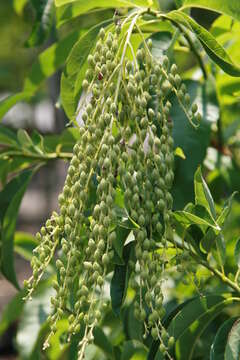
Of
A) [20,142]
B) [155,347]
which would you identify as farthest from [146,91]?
[20,142]

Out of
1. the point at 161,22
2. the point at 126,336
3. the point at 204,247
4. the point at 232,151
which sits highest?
the point at 161,22

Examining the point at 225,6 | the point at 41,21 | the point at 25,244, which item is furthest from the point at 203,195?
the point at 25,244

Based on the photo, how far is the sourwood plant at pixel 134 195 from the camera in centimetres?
77

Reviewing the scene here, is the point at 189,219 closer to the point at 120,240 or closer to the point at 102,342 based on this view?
the point at 120,240

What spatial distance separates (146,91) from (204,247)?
270 mm

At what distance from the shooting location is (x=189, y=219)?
0.86 m

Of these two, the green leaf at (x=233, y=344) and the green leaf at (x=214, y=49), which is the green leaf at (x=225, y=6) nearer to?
the green leaf at (x=214, y=49)

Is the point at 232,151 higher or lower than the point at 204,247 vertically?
lower

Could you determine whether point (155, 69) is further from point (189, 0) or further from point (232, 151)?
point (232, 151)

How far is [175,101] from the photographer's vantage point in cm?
108

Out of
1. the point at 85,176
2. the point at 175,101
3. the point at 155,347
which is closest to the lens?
the point at 85,176

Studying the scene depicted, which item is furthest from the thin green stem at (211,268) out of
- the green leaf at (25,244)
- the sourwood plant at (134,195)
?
the green leaf at (25,244)

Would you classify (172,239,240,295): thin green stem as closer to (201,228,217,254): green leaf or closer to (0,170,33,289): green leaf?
(201,228,217,254): green leaf

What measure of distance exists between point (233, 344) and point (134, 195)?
28 centimetres
